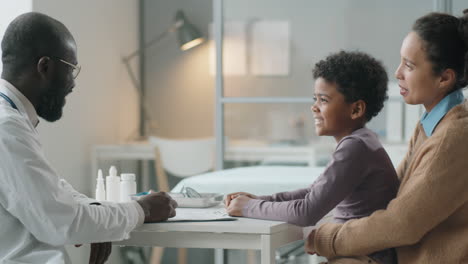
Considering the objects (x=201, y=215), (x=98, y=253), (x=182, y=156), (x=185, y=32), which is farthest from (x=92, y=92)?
(x=98, y=253)

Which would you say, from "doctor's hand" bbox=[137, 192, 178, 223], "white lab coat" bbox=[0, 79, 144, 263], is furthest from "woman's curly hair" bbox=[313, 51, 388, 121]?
"white lab coat" bbox=[0, 79, 144, 263]

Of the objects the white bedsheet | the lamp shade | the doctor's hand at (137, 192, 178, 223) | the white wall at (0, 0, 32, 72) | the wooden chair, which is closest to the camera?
the doctor's hand at (137, 192, 178, 223)

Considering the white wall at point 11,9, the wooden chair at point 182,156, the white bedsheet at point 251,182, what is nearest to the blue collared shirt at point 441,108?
the white bedsheet at point 251,182

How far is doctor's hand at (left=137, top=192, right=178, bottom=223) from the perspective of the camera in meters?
1.76

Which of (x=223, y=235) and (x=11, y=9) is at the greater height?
(x=11, y=9)

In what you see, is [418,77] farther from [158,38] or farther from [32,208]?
[158,38]

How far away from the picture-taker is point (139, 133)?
19.1 ft

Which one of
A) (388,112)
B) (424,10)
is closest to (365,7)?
(424,10)

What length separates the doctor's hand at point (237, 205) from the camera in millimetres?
1863

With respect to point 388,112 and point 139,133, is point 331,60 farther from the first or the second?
point 139,133

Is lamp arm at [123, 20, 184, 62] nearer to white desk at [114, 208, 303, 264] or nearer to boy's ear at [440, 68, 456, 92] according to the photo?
white desk at [114, 208, 303, 264]

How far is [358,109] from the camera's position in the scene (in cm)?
188

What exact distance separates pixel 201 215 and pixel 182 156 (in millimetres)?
2829

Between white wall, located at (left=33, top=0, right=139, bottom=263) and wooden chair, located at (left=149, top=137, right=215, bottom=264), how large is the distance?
0.45 metres
